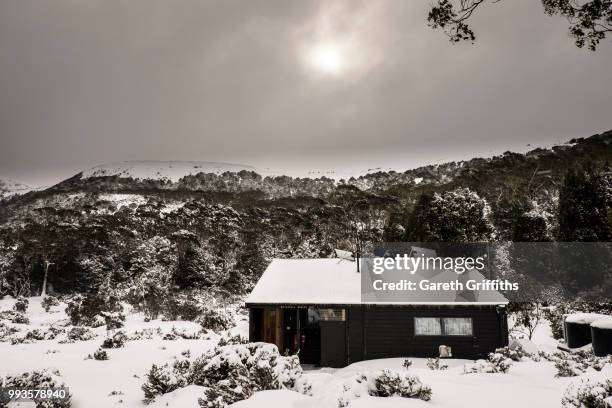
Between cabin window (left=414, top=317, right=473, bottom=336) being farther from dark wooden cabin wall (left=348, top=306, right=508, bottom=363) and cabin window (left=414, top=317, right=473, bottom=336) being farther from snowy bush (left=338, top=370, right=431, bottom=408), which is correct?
snowy bush (left=338, top=370, right=431, bottom=408)

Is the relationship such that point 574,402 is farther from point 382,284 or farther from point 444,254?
point 444,254

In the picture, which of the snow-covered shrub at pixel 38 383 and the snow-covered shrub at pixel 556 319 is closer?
the snow-covered shrub at pixel 38 383

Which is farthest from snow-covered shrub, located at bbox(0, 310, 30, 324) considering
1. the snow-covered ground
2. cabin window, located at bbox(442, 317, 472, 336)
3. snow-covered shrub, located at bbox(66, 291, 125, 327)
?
cabin window, located at bbox(442, 317, 472, 336)

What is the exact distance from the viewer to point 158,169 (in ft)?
395

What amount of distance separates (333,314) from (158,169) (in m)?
117

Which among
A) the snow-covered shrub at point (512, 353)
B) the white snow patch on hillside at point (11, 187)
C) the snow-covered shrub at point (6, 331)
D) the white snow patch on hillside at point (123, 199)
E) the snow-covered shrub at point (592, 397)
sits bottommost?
the snow-covered shrub at point (6, 331)

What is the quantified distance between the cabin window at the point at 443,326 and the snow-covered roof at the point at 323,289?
0.70 m

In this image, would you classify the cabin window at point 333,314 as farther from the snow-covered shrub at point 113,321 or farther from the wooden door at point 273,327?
the snow-covered shrub at point 113,321

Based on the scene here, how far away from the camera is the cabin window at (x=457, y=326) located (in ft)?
45.7

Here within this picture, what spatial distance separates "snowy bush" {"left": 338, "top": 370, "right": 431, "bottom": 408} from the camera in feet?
22.4

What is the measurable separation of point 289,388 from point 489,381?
14.8 feet

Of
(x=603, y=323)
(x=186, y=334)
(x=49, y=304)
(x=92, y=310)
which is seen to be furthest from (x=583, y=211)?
(x=49, y=304)

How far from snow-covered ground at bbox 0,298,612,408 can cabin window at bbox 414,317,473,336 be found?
1.06 m

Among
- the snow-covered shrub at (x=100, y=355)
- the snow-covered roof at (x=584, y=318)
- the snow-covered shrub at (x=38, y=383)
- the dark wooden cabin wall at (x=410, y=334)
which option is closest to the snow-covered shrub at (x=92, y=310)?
the snow-covered shrub at (x=100, y=355)
